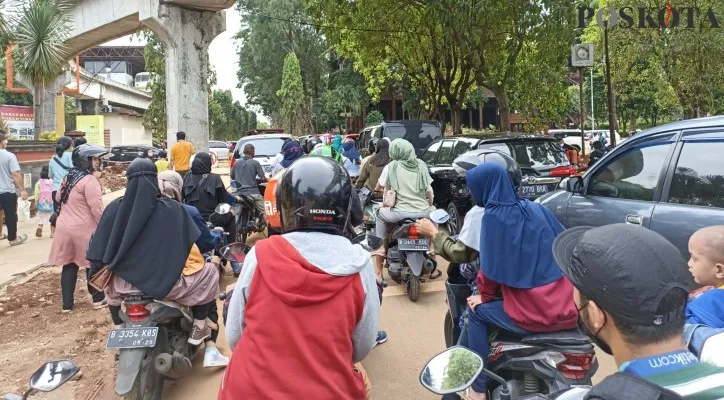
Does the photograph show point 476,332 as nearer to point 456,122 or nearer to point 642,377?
point 642,377

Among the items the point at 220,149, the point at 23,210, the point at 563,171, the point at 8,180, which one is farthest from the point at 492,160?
the point at 220,149

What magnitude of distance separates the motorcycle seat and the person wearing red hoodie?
3.30 ft

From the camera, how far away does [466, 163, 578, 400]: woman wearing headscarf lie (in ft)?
9.14

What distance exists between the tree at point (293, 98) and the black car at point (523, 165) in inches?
1221

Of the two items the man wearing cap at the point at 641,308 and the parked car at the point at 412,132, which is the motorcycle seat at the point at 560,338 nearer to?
the man wearing cap at the point at 641,308

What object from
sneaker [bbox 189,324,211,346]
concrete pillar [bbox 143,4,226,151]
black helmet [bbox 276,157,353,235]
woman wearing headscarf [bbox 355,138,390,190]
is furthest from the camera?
concrete pillar [bbox 143,4,226,151]

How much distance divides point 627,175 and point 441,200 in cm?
558

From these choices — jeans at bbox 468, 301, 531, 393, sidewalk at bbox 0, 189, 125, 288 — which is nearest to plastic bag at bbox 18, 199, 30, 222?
sidewalk at bbox 0, 189, 125, 288

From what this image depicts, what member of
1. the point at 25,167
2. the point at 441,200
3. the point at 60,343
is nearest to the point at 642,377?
the point at 60,343

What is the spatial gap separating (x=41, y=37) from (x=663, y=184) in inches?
713

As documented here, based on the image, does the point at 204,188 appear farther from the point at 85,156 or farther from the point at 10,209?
the point at 10,209

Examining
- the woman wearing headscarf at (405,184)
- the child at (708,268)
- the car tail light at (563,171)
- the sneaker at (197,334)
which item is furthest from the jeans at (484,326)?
the car tail light at (563,171)

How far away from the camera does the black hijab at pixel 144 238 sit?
12.1 ft

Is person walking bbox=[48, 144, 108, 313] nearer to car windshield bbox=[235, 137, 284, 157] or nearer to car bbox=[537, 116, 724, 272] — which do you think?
car bbox=[537, 116, 724, 272]
